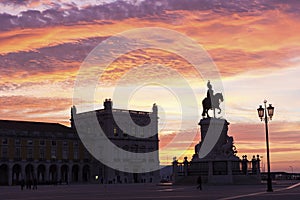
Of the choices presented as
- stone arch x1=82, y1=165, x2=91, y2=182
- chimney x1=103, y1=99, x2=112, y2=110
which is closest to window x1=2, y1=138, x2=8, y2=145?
stone arch x1=82, y1=165, x2=91, y2=182

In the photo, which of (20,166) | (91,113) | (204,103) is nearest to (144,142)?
(91,113)

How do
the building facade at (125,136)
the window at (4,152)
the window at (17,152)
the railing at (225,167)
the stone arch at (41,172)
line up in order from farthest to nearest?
the building facade at (125,136)
the stone arch at (41,172)
the window at (17,152)
the window at (4,152)
the railing at (225,167)

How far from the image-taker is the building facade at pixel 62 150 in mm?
103438

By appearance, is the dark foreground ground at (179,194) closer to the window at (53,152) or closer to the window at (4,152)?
the window at (4,152)

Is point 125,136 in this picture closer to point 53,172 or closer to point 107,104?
point 107,104

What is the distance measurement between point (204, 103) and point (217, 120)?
3.27 m

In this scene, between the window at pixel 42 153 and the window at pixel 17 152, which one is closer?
the window at pixel 17 152

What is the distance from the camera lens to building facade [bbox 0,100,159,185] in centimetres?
10344

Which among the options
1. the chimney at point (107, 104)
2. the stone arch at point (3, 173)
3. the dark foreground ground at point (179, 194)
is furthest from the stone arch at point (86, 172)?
the dark foreground ground at point (179, 194)

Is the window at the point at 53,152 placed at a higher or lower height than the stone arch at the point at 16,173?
higher

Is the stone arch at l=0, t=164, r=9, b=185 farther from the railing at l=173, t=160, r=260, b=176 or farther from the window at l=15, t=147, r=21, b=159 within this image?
the railing at l=173, t=160, r=260, b=176

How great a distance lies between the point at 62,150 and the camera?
11150 centimetres

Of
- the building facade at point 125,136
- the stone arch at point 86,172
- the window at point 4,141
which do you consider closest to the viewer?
the window at point 4,141

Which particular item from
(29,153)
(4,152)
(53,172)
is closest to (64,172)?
(53,172)
